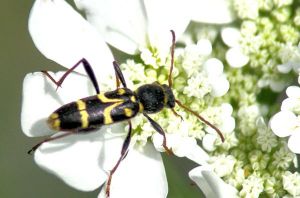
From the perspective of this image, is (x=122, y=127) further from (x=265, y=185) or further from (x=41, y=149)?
(x=265, y=185)

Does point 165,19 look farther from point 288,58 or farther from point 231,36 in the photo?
point 288,58

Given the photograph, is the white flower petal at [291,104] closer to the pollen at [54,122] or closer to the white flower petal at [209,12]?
the white flower petal at [209,12]

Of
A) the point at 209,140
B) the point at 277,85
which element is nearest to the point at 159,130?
the point at 209,140

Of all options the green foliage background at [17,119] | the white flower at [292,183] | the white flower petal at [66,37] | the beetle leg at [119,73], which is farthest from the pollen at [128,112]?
Answer: the green foliage background at [17,119]

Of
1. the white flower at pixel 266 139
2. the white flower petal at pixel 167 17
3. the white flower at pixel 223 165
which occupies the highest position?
the white flower petal at pixel 167 17

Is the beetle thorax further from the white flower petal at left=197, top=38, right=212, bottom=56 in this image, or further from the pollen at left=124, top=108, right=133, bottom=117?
the white flower petal at left=197, top=38, right=212, bottom=56

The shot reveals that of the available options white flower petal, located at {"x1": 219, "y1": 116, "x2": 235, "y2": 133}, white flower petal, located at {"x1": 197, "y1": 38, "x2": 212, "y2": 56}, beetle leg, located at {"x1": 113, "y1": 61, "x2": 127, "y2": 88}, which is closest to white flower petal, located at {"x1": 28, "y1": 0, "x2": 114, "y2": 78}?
beetle leg, located at {"x1": 113, "y1": 61, "x2": 127, "y2": 88}

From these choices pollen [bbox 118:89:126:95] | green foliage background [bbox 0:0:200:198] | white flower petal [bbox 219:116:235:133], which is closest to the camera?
pollen [bbox 118:89:126:95]
